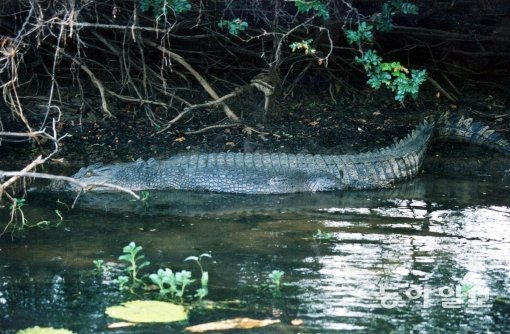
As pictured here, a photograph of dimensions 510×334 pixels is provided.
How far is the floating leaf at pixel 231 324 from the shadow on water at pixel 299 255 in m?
0.06

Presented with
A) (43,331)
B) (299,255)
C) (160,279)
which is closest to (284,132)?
(299,255)

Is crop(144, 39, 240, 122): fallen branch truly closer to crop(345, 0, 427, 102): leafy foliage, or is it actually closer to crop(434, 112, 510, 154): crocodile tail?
crop(345, 0, 427, 102): leafy foliage

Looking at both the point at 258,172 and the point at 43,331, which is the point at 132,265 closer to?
the point at 43,331

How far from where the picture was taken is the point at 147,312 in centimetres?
368

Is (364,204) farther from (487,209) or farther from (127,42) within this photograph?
(127,42)

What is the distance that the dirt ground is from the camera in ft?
26.4

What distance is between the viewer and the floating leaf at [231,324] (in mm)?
3504

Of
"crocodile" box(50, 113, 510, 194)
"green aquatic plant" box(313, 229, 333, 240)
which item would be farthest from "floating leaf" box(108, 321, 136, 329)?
"crocodile" box(50, 113, 510, 194)

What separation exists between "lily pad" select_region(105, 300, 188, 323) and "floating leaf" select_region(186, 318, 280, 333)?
0.49 ft

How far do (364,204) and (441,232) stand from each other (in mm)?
1213

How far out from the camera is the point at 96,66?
30.8 feet

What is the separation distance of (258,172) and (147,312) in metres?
3.66

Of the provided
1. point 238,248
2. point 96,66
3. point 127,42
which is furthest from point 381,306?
point 96,66

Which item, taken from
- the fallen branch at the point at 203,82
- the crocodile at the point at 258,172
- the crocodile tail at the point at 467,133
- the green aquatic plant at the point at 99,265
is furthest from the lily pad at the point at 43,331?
the crocodile tail at the point at 467,133
